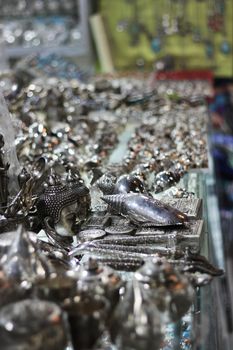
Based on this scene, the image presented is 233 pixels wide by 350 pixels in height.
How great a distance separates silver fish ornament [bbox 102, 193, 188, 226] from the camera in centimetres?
95

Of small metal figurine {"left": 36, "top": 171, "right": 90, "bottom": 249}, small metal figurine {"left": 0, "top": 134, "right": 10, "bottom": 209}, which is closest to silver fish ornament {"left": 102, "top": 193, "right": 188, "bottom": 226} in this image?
small metal figurine {"left": 36, "top": 171, "right": 90, "bottom": 249}

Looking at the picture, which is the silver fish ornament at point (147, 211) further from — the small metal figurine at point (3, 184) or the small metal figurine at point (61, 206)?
the small metal figurine at point (3, 184)

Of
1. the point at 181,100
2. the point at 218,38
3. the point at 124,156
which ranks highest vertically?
the point at 218,38

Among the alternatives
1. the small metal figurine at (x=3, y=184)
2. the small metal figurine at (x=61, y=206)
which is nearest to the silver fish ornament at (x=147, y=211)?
the small metal figurine at (x=61, y=206)

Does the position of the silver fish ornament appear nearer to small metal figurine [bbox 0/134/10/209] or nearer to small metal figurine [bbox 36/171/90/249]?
small metal figurine [bbox 36/171/90/249]

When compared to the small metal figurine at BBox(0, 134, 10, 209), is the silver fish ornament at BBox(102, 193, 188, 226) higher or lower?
lower

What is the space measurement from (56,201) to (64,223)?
0.03 m

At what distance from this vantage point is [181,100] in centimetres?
240

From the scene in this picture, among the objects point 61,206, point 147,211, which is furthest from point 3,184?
point 147,211

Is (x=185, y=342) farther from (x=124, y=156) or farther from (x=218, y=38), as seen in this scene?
(x=218, y=38)

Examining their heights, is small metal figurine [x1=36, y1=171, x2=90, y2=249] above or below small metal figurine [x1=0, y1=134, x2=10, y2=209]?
below

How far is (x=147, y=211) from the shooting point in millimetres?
965

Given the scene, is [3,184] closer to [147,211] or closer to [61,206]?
[61,206]

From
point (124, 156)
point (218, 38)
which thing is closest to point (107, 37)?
point (218, 38)
